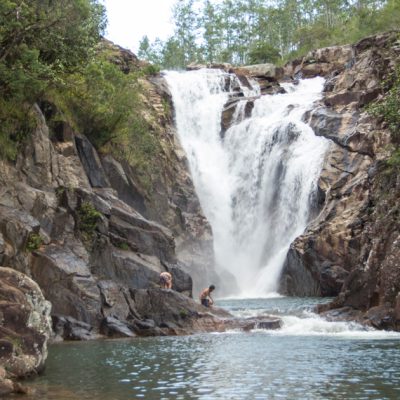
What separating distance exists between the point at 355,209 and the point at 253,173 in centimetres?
1160

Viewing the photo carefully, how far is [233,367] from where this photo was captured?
51.7 feet

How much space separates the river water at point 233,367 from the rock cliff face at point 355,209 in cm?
311

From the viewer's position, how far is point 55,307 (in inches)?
888

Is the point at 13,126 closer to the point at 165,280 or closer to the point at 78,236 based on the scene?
the point at 78,236

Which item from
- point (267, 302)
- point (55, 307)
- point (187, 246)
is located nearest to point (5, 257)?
point (55, 307)

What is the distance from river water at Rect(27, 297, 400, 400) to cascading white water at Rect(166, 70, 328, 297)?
21.0 metres

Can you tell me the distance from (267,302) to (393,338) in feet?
47.5

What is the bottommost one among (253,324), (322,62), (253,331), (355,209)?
(253,331)

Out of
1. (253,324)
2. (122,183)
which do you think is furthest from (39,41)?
(253,324)

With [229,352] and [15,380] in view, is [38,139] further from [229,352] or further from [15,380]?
[15,380]

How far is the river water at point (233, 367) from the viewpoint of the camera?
1288cm

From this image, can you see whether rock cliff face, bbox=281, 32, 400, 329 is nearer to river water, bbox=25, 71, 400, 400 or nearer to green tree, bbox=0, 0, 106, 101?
river water, bbox=25, 71, 400, 400

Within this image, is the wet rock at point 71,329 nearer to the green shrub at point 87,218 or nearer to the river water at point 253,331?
the river water at point 253,331

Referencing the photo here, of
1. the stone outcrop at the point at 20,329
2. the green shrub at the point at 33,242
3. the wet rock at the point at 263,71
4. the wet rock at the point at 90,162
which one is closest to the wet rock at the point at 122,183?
the wet rock at the point at 90,162
